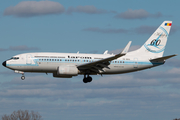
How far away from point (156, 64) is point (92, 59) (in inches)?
488

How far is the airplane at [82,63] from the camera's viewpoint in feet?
199

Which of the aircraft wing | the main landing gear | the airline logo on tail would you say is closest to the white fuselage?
the aircraft wing

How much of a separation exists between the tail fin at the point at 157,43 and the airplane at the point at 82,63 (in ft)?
0.38

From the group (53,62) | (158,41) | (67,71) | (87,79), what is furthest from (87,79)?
(158,41)

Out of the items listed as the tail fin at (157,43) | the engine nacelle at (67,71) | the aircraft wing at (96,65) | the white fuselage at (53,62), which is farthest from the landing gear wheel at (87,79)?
the tail fin at (157,43)

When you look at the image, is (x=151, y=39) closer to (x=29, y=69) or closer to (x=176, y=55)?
(x=176, y=55)

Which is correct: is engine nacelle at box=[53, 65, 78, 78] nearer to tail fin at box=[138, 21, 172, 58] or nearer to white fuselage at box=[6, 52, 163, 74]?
white fuselage at box=[6, 52, 163, 74]

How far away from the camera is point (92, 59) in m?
63.0

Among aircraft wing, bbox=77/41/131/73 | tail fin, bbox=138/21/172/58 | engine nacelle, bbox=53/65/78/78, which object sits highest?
tail fin, bbox=138/21/172/58

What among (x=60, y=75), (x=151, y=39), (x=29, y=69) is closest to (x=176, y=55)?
(x=151, y=39)

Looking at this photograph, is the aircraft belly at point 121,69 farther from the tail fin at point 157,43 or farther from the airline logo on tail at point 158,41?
the airline logo on tail at point 158,41

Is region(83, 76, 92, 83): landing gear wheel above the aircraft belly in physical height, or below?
below

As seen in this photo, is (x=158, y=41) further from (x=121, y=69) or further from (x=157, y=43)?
(x=121, y=69)

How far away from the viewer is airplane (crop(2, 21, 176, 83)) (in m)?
60.8
